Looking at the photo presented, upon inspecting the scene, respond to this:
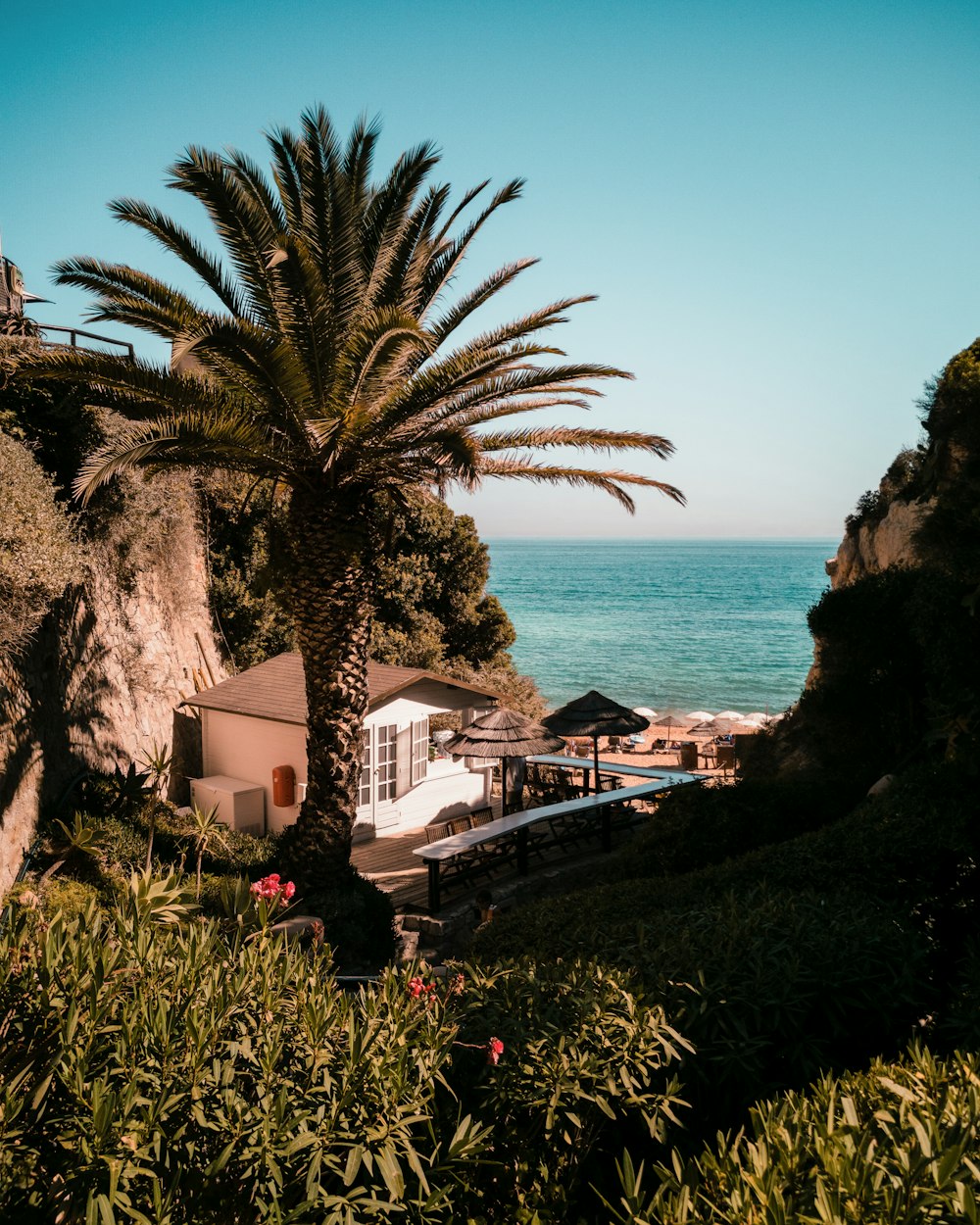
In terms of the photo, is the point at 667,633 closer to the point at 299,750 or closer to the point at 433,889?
the point at 299,750

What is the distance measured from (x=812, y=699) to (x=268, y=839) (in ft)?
30.0

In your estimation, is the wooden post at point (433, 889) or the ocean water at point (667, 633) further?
the ocean water at point (667, 633)

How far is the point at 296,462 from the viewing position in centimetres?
1042

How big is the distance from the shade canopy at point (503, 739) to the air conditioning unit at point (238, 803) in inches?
157

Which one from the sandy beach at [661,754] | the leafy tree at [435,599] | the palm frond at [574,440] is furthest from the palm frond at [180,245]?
the sandy beach at [661,754]

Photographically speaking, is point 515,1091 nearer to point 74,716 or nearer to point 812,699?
point 812,699

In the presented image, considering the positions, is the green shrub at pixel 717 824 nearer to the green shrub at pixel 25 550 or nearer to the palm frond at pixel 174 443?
the palm frond at pixel 174 443

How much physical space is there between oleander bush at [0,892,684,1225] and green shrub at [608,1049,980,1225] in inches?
26.8

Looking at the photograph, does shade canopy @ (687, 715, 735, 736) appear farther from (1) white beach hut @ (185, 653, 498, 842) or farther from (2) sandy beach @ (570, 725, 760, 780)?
(1) white beach hut @ (185, 653, 498, 842)

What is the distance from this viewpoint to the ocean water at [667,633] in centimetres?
6288

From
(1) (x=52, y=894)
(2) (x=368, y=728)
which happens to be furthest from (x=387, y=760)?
(1) (x=52, y=894)

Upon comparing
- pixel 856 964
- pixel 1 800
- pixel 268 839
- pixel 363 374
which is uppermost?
pixel 363 374

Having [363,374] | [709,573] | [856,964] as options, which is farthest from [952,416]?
[709,573]

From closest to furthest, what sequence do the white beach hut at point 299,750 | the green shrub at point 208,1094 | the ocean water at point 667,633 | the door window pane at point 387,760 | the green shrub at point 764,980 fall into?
the green shrub at point 208,1094, the green shrub at point 764,980, the white beach hut at point 299,750, the door window pane at point 387,760, the ocean water at point 667,633
